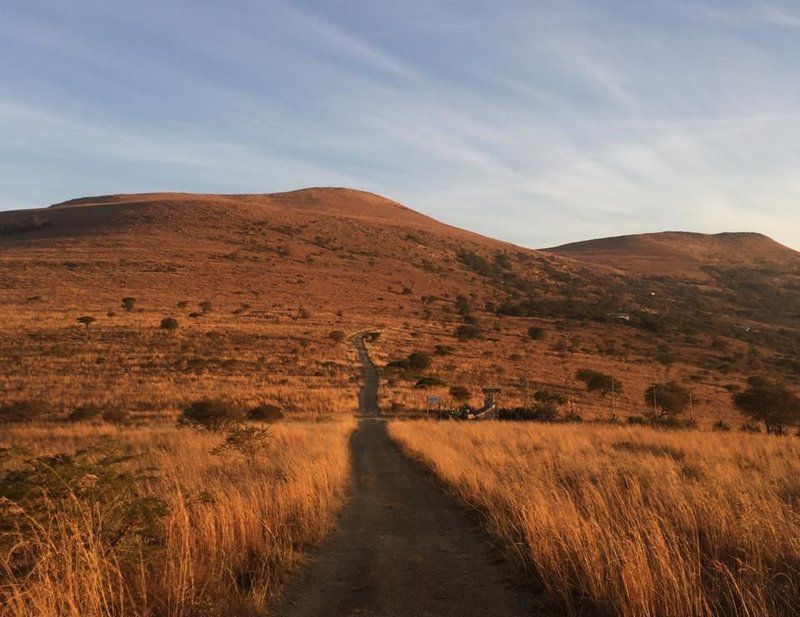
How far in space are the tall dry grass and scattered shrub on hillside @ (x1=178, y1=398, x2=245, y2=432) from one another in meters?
15.0

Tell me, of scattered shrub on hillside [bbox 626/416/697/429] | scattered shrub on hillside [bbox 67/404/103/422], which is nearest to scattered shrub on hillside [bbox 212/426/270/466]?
scattered shrub on hillside [bbox 67/404/103/422]

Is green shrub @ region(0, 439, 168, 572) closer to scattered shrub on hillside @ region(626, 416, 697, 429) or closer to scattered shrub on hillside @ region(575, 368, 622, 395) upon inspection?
scattered shrub on hillside @ region(626, 416, 697, 429)

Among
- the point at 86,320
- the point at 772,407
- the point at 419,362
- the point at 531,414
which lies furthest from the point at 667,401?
the point at 86,320

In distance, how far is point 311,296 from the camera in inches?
3086

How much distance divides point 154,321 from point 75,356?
42.6ft

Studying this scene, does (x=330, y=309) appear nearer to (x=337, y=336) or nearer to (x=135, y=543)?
(x=337, y=336)

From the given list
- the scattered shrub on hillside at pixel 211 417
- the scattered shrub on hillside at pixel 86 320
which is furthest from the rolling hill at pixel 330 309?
the scattered shrub on hillside at pixel 211 417

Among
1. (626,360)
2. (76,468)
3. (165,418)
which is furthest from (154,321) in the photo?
(76,468)

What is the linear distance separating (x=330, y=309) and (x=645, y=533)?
228ft

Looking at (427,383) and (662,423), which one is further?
(427,383)

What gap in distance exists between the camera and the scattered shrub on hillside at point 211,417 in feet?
79.6

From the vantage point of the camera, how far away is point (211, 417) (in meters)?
24.8

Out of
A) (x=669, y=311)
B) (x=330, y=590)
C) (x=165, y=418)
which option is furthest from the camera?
(x=669, y=311)

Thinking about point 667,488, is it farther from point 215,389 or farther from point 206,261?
point 206,261
